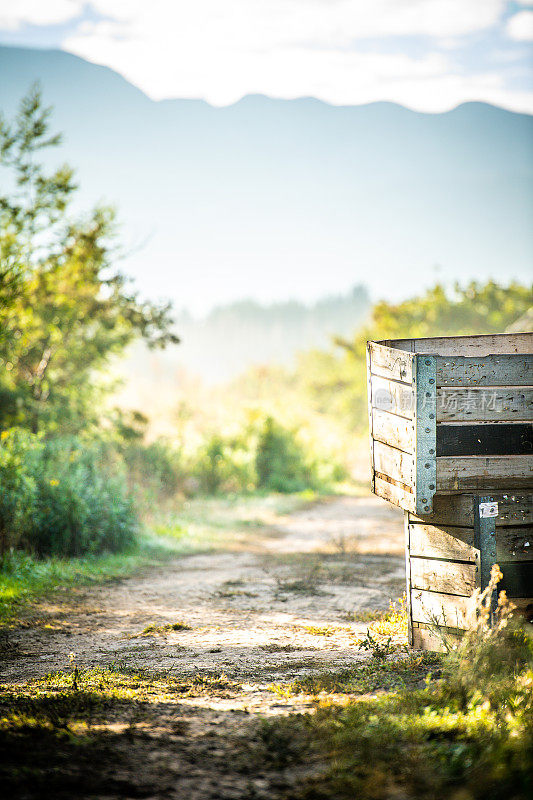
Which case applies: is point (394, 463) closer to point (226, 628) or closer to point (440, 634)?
point (440, 634)

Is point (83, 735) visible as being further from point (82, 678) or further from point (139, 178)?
point (139, 178)

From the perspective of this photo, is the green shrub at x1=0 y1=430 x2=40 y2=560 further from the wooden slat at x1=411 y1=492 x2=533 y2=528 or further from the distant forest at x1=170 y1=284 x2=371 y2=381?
Result: the distant forest at x1=170 y1=284 x2=371 y2=381

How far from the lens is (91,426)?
13719 millimetres

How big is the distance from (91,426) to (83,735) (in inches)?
420

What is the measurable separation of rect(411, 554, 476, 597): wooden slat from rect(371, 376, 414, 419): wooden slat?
111cm

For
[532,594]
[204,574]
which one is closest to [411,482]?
[532,594]

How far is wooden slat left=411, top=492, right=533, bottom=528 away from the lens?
14.7 feet

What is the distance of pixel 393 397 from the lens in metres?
4.68

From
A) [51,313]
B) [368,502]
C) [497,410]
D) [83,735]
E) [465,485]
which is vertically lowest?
[368,502]

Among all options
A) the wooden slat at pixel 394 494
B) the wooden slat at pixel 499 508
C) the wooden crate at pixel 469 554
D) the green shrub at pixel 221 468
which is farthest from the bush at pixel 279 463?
the wooden slat at pixel 499 508

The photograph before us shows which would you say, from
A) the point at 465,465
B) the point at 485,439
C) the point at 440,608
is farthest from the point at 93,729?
the point at 485,439

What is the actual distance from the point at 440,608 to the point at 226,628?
2167 mm

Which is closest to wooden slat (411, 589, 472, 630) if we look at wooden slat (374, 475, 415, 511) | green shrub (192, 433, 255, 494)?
wooden slat (374, 475, 415, 511)

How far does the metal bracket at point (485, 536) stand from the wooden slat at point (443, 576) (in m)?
0.07
